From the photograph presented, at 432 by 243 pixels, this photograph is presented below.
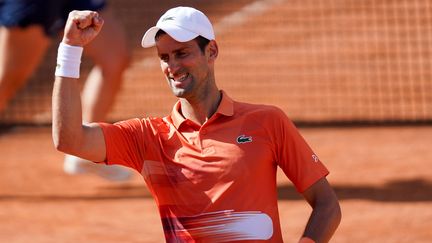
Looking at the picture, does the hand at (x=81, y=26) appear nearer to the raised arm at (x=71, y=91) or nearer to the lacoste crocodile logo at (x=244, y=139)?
the raised arm at (x=71, y=91)

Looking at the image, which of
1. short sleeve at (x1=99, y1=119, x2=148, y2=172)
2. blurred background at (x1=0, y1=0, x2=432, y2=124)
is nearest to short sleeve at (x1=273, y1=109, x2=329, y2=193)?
short sleeve at (x1=99, y1=119, x2=148, y2=172)

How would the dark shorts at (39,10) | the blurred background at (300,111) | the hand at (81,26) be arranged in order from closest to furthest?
the hand at (81,26), the blurred background at (300,111), the dark shorts at (39,10)

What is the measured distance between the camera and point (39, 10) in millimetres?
6949

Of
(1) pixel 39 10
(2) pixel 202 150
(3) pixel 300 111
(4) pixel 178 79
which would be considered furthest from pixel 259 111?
(3) pixel 300 111

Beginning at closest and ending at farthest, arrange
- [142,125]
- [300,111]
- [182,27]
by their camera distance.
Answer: [182,27]
[142,125]
[300,111]

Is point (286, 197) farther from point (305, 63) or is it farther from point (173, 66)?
point (305, 63)

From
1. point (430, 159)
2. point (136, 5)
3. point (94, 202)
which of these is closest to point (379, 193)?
point (430, 159)

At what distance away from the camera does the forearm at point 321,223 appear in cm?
407

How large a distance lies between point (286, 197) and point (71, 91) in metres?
3.23

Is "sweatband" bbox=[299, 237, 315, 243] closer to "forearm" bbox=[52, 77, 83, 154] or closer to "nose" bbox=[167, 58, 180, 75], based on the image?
"nose" bbox=[167, 58, 180, 75]

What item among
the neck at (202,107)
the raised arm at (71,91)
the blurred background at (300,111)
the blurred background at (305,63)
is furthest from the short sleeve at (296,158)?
the blurred background at (305,63)

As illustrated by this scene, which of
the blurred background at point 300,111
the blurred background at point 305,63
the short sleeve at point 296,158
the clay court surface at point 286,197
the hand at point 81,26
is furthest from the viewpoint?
the blurred background at point 305,63

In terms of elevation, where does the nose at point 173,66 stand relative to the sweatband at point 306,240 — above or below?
above

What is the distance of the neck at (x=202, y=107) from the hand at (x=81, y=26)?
0.43 metres
